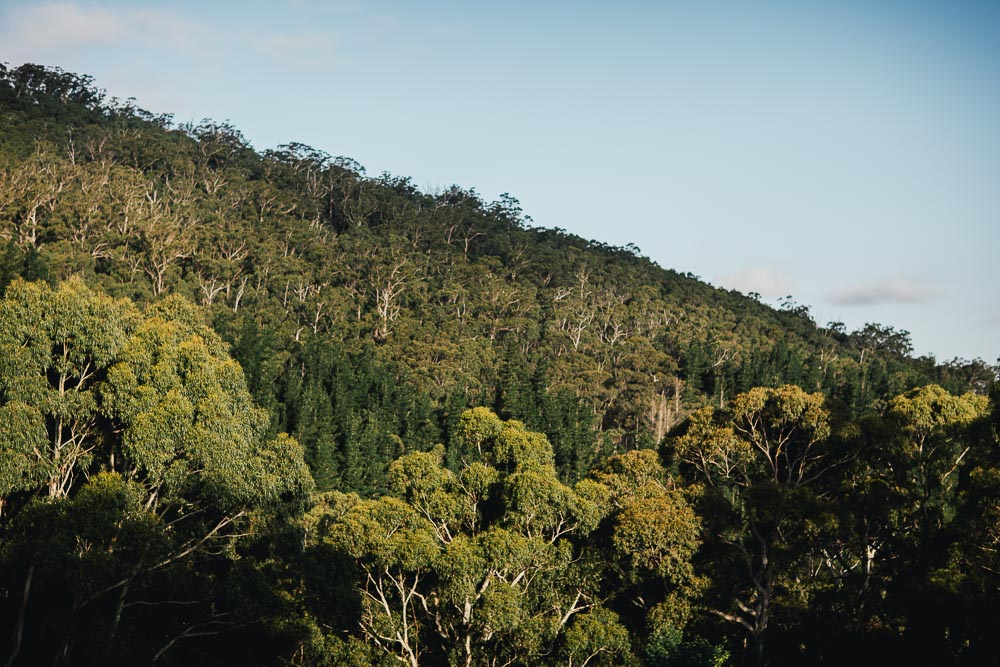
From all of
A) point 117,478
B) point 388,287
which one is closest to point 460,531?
point 117,478

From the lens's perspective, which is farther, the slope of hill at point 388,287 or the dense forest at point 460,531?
the slope of hill at point 388,287

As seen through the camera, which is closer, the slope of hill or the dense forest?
the dense forest

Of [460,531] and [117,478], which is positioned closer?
[117,478]

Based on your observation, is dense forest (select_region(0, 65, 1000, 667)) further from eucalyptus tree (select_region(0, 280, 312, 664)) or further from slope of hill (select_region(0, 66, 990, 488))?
slope of hill (select_region(0, 66, 990, 488))

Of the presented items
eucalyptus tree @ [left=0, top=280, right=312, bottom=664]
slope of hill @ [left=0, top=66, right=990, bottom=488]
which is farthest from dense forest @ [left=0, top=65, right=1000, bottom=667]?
slope of hill @ [left=0, top=66, right=990, bottom=488]

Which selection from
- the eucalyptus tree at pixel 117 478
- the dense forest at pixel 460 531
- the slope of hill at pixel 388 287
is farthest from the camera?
the slope of hill at pixel 388 287

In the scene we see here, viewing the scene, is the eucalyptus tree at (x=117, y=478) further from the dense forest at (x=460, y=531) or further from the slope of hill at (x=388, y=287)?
the slope of hill at (x=388, y=287)

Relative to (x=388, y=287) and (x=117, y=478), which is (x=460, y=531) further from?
(x=388, y=287)

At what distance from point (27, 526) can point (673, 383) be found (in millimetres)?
62425

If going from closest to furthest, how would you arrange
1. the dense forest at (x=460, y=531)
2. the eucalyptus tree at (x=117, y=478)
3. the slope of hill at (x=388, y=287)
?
1. the eucalyptus tree at (x=117, y=478)
2. the dense forest at (x=460, y=531)
3. the slope of hill at (x=388, y=287)

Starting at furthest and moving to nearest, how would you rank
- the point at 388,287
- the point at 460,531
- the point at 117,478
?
the point at 388,287, the point at 460,531, the point at 117,478

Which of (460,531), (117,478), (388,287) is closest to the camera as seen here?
(117,478)

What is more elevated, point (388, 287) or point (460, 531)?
point (388, 287)

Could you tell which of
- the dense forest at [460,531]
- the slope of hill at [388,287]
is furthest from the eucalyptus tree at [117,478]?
the slope of hill at [388,287]
